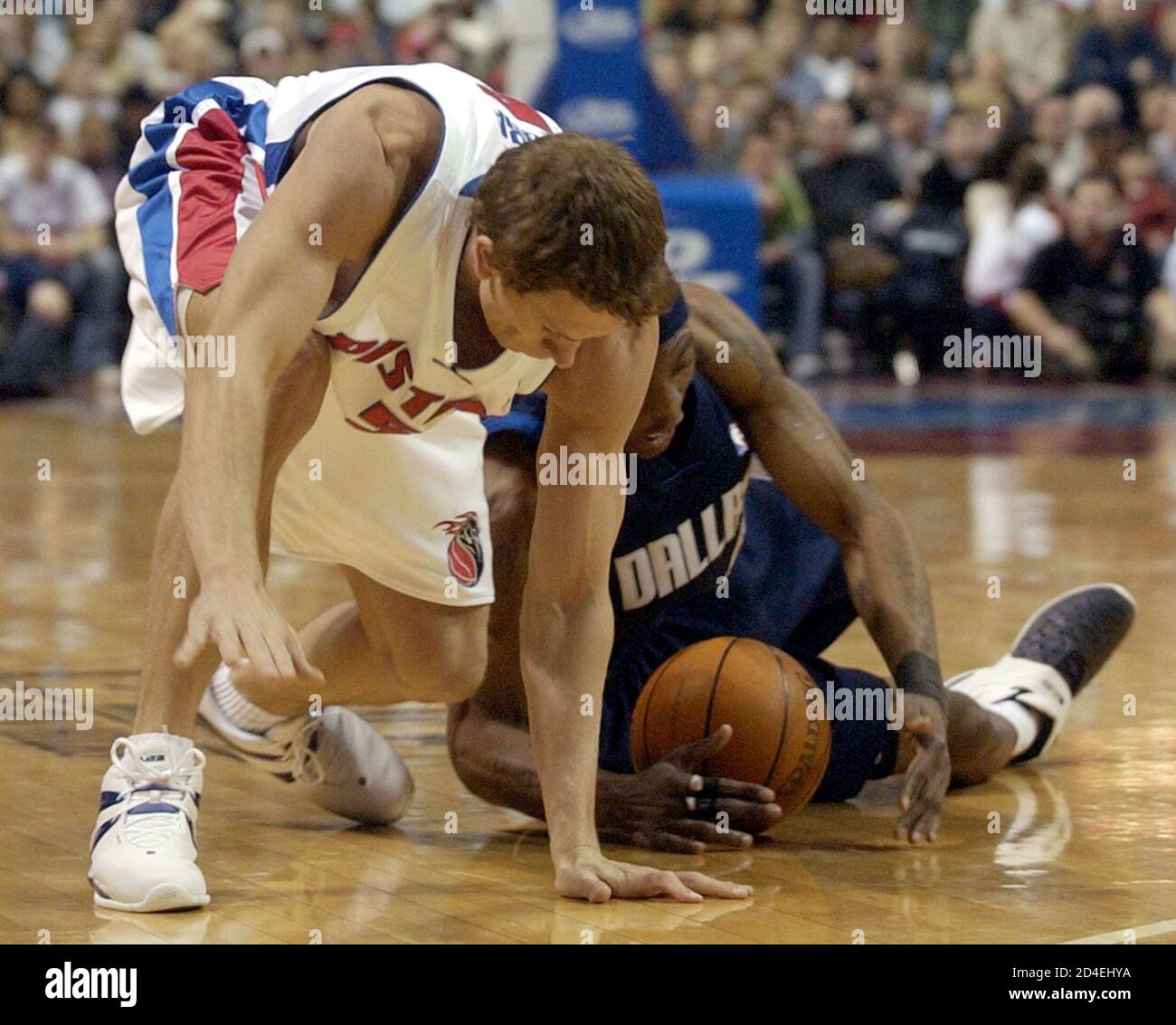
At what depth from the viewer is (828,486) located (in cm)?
390

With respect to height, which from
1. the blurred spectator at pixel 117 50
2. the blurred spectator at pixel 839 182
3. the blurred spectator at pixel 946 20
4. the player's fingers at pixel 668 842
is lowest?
the player's fingers at pixel 668 842

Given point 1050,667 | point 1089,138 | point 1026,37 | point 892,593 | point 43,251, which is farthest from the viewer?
point 1026,37

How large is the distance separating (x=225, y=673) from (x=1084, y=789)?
1.71 meters

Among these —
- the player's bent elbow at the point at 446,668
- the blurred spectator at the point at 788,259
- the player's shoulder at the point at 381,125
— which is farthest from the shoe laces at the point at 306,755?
the blurred spectator at the point at 788,259

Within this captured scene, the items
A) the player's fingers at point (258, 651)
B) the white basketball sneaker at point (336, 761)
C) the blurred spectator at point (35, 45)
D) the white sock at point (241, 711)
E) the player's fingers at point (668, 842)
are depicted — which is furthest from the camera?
the blurred spectator at point (35, 45)

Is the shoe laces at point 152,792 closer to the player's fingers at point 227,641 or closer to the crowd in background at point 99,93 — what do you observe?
the player's fingers at point 227,641

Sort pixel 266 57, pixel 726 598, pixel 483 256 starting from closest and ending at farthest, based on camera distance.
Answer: pixel 483 256 → pixel 726 598 → pixel 266 57

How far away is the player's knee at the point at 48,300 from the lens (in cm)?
1173

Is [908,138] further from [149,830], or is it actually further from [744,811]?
[149,830]

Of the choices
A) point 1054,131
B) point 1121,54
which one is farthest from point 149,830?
point 1121,54

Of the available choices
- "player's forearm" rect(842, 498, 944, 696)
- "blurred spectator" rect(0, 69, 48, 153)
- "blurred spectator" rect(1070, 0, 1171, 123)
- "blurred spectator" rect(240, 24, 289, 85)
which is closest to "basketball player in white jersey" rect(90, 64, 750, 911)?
"player's forearm" rect(842, 498, 944, 696)

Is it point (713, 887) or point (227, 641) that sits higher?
point (227, 641)

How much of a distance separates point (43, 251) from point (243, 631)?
9.73 meters
